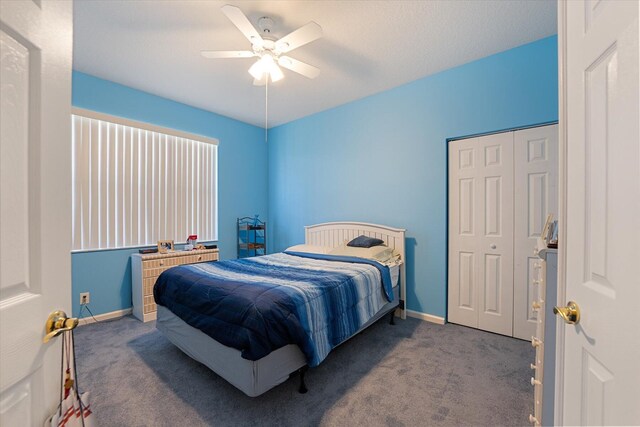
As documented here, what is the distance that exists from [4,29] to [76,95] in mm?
3239

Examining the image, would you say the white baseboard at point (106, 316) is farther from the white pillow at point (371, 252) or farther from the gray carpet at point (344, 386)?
the white pillow at point (371, 252)

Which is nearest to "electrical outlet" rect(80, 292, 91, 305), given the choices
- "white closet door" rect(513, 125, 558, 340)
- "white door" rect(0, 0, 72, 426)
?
"white door" rect(0, 0, 72, 426)

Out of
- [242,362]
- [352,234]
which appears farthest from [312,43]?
[242,362]

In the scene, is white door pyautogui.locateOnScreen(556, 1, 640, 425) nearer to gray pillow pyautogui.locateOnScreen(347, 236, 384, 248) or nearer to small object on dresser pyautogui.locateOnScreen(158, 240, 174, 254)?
gray pillow pyautogui.locateOnScreen(347, 236, 384, 248)

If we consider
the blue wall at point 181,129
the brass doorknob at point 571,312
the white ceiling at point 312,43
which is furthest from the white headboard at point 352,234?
the brass doorknob at point 571,312

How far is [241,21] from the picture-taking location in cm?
184

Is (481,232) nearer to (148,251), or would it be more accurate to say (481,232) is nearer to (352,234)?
(352,234)

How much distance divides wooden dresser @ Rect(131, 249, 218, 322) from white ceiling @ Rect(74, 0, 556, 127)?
84.5 inches

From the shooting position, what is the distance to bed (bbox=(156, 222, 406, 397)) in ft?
5.43

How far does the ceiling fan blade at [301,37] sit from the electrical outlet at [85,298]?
3.36 m

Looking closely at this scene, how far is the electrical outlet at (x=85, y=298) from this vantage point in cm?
302

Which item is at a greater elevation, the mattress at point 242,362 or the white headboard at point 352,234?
the white headboard at point 352,234

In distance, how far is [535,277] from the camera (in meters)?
2.54

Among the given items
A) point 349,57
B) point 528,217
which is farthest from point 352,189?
point 528,217
